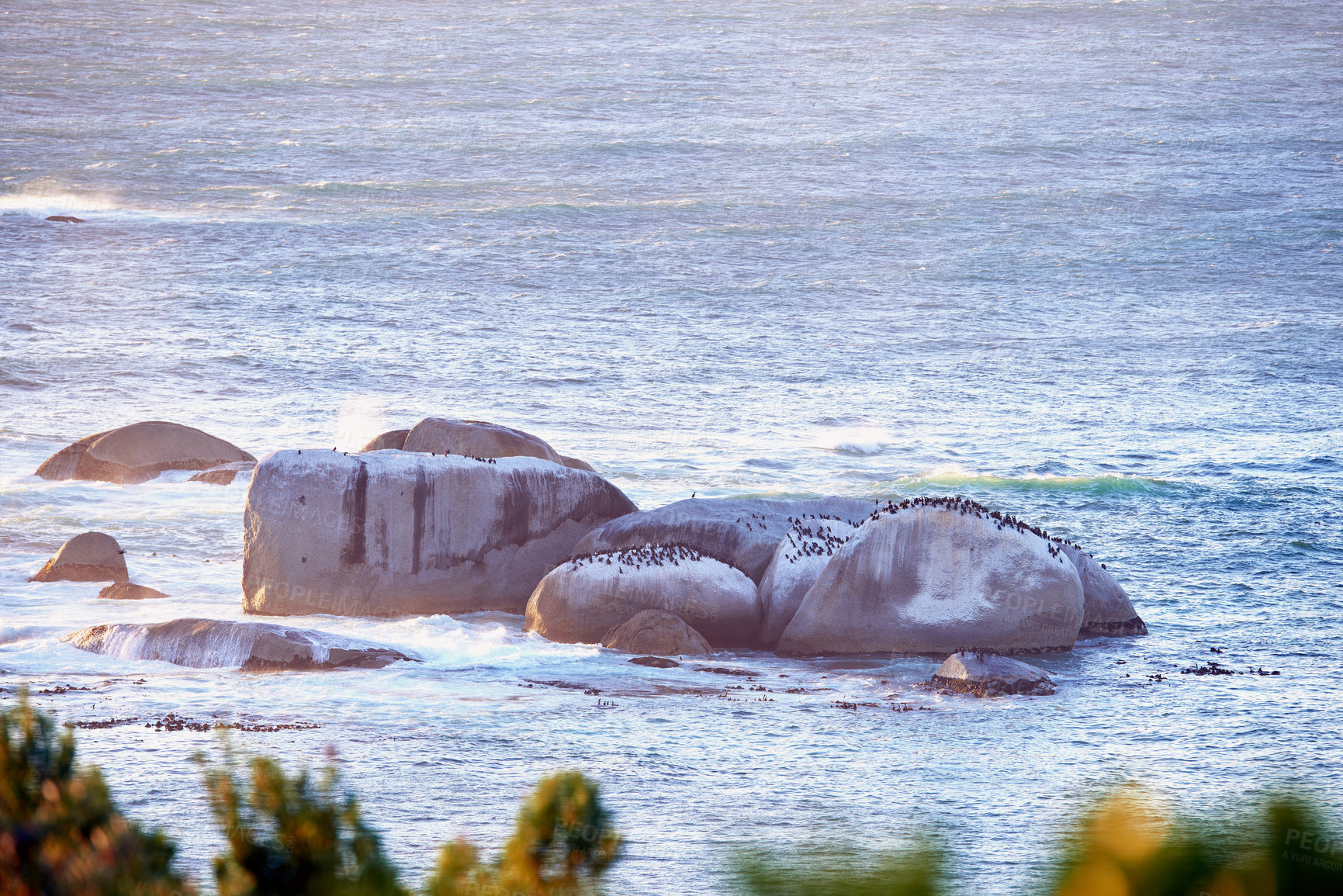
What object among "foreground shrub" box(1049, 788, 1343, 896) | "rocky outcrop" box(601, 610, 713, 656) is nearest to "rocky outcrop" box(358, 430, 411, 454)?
"rocky outcrop" box(601, 610, 713, 656)

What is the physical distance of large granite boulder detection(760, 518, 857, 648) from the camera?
55.6 ft

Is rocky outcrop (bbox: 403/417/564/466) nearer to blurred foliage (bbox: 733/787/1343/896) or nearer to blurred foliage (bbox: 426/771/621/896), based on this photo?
blurred foliage (bbox: 426/771/621/896)

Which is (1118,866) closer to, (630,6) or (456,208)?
(456,208)

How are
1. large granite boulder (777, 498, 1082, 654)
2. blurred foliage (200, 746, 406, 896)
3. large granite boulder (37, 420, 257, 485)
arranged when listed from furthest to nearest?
large granite boulder (37, 420, 257, 485) < large granite boulder (777, 498, 1082, 654) < blurred foliage (200, 746, 406, 896)

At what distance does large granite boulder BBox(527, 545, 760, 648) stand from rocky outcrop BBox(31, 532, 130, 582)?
6.01 metres

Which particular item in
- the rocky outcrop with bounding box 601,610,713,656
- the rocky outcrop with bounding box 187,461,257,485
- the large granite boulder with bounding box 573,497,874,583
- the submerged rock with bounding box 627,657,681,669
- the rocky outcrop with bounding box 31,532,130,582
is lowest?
the submerged rock with bounding box 627,657,681,669

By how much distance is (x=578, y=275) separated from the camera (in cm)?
5144

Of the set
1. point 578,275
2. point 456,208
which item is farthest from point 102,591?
point 456,208

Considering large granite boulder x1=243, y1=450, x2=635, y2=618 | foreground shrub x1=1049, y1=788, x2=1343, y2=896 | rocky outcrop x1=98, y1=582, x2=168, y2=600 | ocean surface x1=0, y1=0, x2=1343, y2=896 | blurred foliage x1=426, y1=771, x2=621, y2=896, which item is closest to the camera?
foreground shrub x1=1049, y1=788, x2=1343, y2=896

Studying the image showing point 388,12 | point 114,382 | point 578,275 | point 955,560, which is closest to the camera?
point 955,560

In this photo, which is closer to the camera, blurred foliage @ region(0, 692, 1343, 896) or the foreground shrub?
the foreground shrub

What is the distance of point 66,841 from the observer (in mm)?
3479

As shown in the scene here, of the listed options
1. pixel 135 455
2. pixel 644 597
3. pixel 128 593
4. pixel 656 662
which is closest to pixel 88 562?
pixel 128 593

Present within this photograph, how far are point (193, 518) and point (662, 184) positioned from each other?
135 feet
